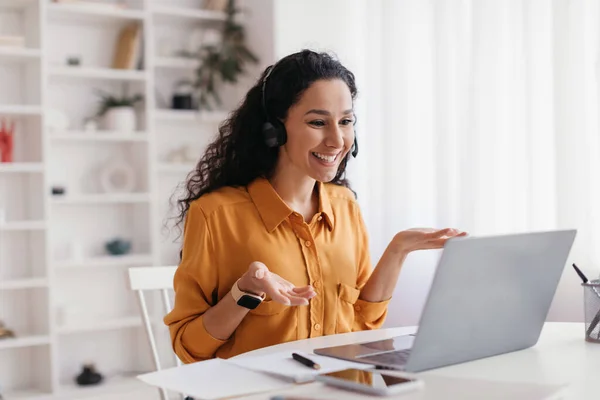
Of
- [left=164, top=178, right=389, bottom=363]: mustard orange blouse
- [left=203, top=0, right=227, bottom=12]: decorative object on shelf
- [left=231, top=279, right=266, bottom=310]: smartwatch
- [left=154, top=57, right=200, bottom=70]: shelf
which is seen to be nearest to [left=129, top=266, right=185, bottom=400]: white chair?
[left=164, top=178, right=389, bottom=363]: mustard orange blouse

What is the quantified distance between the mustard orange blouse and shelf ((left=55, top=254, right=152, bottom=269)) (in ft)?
6.74

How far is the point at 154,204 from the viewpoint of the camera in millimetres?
3846

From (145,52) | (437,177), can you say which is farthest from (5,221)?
(437,177)

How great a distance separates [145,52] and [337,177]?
2085 mm

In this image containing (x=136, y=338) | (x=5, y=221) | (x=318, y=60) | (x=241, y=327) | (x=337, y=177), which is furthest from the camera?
(x=136, y=338)

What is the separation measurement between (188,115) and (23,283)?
115cm

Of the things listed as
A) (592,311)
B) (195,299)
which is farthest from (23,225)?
(592,311)

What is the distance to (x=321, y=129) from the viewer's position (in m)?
1.77

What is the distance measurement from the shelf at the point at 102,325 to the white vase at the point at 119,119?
3.03 ft

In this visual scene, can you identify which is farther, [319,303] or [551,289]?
[319,303]

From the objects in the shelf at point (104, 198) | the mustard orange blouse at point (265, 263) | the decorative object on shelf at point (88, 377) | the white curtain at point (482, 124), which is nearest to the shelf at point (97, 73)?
the shelf at point (104, 198)

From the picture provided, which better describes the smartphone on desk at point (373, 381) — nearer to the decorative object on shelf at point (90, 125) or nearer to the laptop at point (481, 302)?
the laptop at point (481, 302)

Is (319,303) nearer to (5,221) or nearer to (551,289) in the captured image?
(551,289)

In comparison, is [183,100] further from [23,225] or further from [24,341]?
[24,341]
